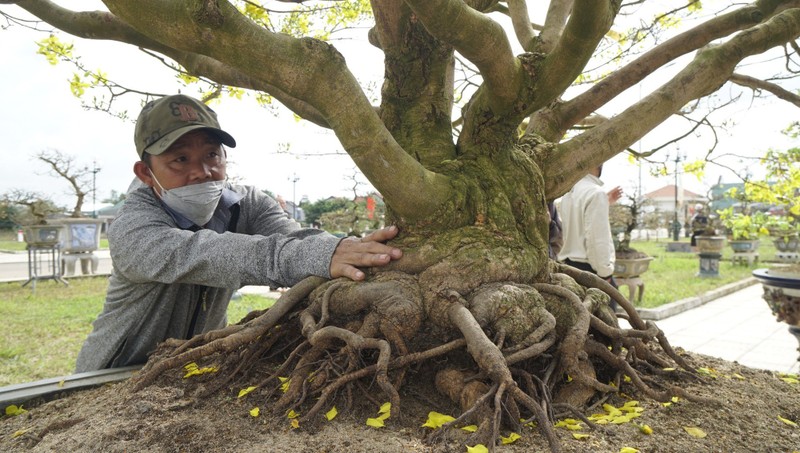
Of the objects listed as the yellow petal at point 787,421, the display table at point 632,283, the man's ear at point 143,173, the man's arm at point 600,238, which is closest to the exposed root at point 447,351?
the yellow petal at point 787,421

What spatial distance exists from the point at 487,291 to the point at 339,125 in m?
0.73

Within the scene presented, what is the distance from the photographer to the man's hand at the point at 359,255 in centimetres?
179

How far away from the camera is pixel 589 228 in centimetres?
462

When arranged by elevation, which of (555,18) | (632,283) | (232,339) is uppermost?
(555,18)

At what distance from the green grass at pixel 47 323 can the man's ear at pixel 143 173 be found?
3.15m

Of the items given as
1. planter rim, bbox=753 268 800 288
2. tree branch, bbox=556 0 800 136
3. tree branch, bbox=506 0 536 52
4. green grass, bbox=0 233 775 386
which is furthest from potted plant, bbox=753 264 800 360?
green grass, bbox=0 233 775 386

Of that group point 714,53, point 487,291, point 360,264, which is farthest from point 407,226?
point 714,53

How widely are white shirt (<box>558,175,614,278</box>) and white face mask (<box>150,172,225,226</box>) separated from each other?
3.23 meters

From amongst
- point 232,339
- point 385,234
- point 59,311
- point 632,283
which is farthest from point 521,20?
Answer: point 59,311

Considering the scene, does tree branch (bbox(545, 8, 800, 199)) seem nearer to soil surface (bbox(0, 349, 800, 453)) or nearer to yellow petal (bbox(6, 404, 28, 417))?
soil surface (bbox(0, 349, 800, 453))

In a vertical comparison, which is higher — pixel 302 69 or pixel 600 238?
pixel 302 69

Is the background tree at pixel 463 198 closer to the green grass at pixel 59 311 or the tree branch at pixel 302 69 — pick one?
the tree branch at pixel 302 69

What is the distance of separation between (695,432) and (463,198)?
1.02 metres

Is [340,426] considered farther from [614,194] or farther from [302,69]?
[614,194]
